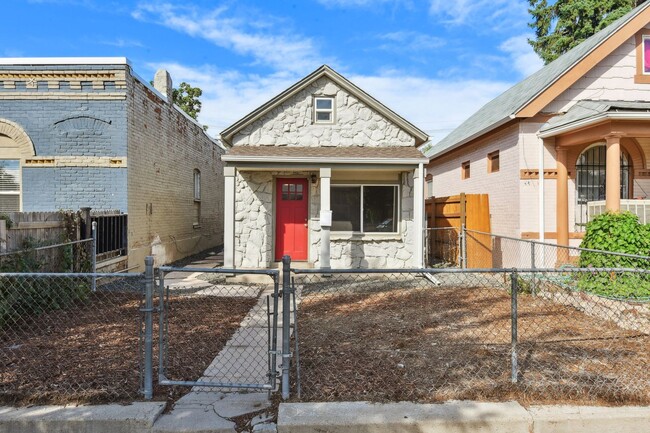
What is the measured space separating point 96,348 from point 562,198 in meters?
10.1

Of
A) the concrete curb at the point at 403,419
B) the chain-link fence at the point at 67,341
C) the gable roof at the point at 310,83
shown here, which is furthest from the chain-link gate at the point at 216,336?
the gable roof at the point at 310,83

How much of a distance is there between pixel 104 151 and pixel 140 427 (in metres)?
7.87

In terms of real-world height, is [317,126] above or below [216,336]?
above

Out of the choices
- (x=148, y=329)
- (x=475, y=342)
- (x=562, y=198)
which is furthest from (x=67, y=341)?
(x=562, y=198)

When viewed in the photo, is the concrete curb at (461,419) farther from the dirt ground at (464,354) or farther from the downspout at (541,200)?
the downspout at (541,200)

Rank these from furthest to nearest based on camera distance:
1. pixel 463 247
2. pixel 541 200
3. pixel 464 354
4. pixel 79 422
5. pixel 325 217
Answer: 1. pixel 463 247
2. pixel 541 200
3. pixel 325 217
4. pixel 464 354
5. pixel 79 422

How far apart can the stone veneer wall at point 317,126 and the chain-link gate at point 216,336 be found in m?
3.92

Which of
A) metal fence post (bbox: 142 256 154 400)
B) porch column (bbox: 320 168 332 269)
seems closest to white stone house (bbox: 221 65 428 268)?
porch column (bbox: 320 168 332 269)

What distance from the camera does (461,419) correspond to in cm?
329

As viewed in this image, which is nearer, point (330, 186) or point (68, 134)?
point (68, 134)

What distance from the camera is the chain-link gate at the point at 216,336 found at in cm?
377

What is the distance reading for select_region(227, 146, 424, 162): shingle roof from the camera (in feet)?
32.4

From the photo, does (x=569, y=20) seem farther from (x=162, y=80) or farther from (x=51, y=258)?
(x=51, y=258)

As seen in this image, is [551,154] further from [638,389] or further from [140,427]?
[140,427]
